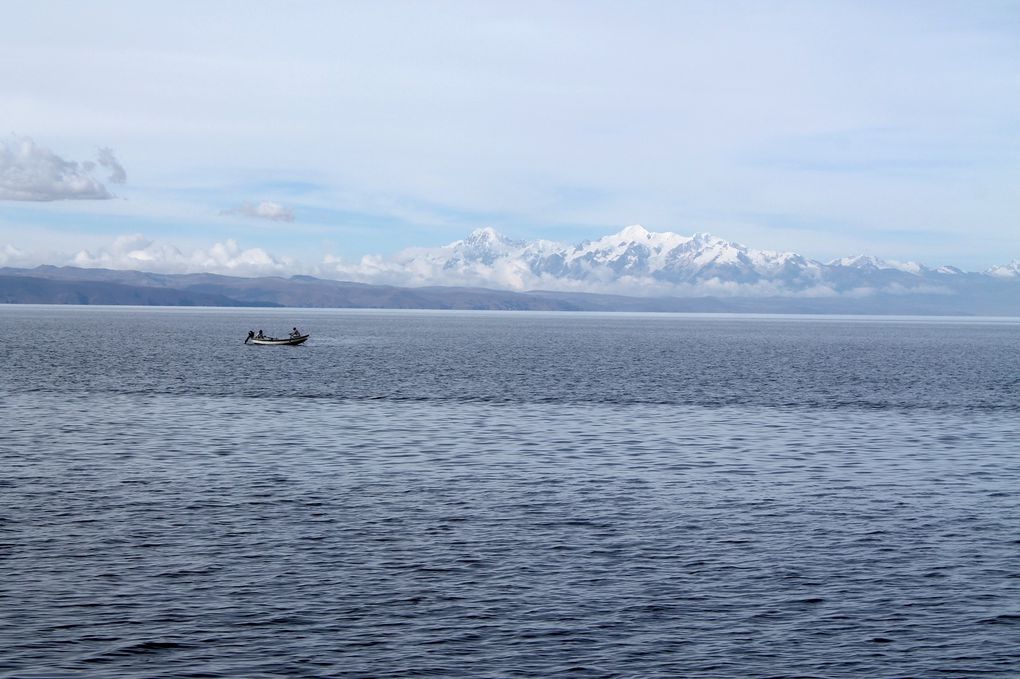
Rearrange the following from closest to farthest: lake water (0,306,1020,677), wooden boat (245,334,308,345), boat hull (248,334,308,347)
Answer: lake water (0,306,1020,677), wooden boat (245,334,308,345), boat hull (248,334,308,347)

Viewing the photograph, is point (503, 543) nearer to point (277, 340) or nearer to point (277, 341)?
point (277, 341)

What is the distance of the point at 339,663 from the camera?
20547 mm

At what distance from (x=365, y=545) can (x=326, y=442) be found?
871 inches

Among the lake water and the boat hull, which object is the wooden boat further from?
the lake water

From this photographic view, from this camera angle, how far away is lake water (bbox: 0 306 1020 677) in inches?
842

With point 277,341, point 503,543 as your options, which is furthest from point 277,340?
point 503,543

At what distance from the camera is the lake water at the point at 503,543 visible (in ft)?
70.2

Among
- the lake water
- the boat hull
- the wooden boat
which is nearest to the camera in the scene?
the lake water

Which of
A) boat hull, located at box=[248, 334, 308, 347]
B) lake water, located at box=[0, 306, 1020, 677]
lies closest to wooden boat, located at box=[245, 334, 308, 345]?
boat hull, located at box=[248, 334, 308, 347]

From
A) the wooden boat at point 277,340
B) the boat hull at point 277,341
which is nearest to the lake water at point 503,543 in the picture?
the wooden boat at point 277,340

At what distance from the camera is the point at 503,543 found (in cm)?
2983

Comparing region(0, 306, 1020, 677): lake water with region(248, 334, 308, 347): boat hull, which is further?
region(248, 334, 308, 347): boat hull

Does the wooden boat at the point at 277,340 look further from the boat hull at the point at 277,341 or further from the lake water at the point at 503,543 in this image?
the lake water at the point at 503,543

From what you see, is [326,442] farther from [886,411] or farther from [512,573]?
[886,411]
